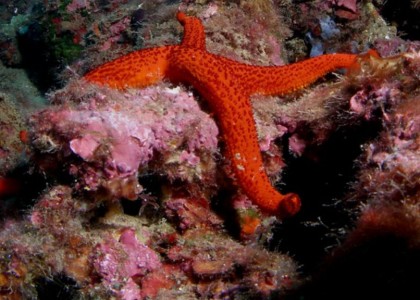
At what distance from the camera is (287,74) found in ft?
12.8

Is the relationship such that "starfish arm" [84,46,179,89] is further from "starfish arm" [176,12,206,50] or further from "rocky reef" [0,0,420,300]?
"starfish arm" [176,12,206,50]

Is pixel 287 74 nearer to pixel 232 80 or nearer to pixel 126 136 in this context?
pixel 232 80

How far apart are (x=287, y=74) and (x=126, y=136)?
1.86 metres

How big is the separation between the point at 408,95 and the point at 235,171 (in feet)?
5.29

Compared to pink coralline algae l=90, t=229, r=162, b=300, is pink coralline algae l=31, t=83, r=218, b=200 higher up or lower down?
higher up

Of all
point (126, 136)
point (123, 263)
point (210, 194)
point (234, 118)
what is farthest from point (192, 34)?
Result: point (123, 263)

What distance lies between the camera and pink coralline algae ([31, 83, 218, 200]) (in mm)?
2910

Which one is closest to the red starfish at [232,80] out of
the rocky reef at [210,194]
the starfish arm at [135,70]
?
the starfish arm at [135,70]

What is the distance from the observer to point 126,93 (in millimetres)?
3477

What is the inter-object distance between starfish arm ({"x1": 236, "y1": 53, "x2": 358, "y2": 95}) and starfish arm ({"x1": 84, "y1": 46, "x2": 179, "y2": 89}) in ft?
2.48

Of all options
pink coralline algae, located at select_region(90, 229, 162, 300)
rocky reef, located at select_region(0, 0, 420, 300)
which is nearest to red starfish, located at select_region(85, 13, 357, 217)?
rocky reef, located at select_region(0, 0, 420, 300)

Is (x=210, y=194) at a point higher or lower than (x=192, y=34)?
lower

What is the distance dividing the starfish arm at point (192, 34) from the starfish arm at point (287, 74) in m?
→ 0.62

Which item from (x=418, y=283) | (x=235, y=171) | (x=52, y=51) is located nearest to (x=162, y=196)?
(x=235, y=171)
